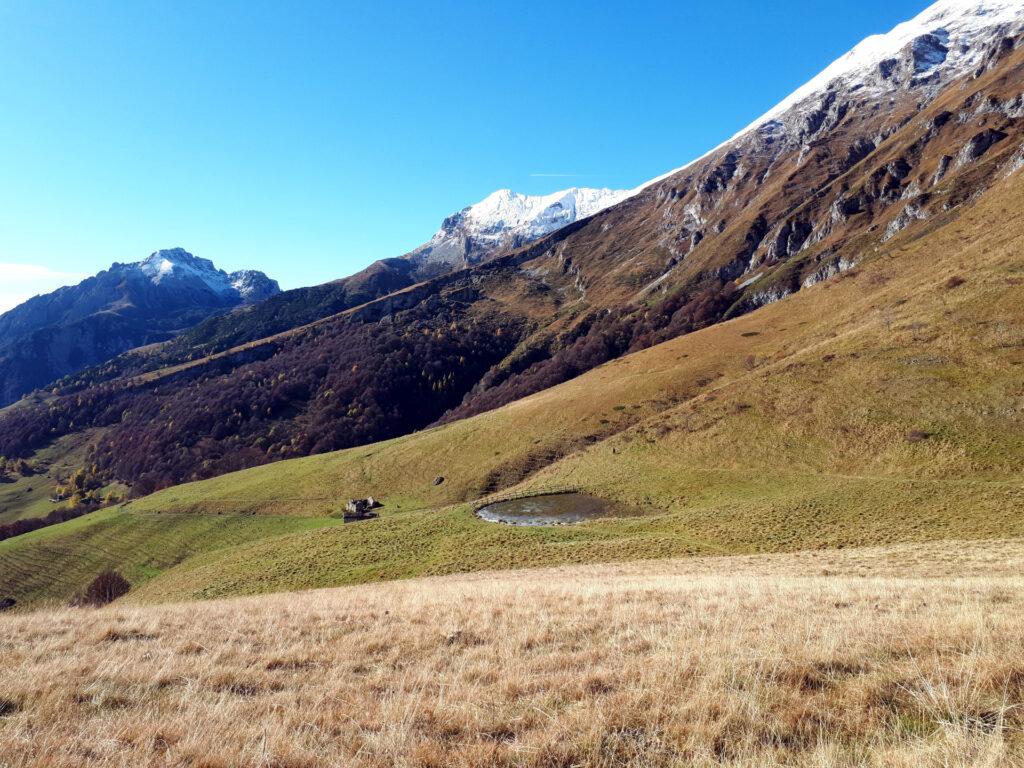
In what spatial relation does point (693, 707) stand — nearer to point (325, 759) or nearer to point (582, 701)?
point (582, 701)

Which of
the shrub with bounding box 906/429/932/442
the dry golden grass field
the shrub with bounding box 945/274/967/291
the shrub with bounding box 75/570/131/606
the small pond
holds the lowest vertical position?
the small pond

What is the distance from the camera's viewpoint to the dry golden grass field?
214 inches

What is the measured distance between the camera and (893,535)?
3095 cm

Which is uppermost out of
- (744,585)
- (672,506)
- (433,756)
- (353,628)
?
(433,756)

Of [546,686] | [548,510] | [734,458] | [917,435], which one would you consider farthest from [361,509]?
[546,686]

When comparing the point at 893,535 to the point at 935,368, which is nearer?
the point at 893,535

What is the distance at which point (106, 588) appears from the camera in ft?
174

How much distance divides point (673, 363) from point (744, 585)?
76.2m

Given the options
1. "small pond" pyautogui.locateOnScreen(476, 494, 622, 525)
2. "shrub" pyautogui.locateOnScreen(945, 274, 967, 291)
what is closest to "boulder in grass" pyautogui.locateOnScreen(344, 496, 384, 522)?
"small pond" pyautogui.locateOnScreen(476, 494, 622, 525)

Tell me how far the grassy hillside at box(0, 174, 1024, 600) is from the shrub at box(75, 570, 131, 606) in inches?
175

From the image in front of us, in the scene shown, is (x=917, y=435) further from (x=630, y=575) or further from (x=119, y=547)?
(x=119, y=547)

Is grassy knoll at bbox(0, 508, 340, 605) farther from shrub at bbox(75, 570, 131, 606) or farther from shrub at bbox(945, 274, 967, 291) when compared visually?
shrub at bbox(945, 274, 967, 291)

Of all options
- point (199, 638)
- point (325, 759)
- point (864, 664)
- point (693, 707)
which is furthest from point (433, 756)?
point (199, 638)

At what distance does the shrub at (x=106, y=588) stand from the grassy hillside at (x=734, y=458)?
175 inches
